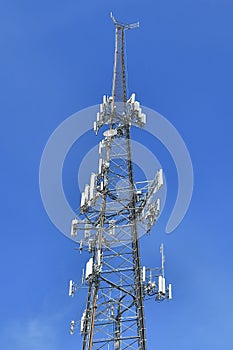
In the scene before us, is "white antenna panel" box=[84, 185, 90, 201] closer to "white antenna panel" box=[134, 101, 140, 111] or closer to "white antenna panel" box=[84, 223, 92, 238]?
"white antenna panel" box=[84, 223, 92, 238]

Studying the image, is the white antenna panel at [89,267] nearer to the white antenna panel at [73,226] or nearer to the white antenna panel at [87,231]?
the white antenna panel at [87,231]

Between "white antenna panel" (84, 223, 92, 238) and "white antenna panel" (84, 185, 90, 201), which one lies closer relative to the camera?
"white antenna panel" (84, 223, 92, 238)

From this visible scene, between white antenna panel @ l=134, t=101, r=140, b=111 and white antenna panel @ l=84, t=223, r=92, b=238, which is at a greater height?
white antenna panel @ l=134, t=101, r=140, b=111

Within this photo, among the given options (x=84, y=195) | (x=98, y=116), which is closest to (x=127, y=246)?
(x=84, y=195)

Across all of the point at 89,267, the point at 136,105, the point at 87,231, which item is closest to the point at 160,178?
the point at 87,231

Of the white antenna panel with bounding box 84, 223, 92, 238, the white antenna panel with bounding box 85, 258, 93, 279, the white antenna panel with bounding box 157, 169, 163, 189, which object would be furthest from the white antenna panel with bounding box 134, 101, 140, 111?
the white antenna panel with bounding box 85, 258, 93, 279

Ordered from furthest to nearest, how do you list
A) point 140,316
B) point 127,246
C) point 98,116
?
1. point 98,116
2. point 127,246
3. point 140,316

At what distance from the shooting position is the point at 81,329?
70.5ft

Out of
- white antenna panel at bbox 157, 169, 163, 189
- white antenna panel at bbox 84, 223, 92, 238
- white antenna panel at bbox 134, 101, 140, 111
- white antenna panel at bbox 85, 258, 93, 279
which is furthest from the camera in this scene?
white antenna panel at bbox 134, 101, 140, 111

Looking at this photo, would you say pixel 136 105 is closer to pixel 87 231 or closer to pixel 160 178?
pixel 160 178

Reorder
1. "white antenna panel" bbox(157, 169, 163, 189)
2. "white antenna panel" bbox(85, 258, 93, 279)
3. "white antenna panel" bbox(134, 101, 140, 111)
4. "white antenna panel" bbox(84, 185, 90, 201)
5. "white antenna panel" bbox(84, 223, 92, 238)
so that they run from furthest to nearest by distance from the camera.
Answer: "white antenna panel" bbox(134, 101, 140, 111), "white antenna panel" bbox(84, 185, 90, 201), "white antenna panel" bbox(84, 223, 92, 238), "white antenna panel" bbox(157, 169, 163, 189), "white antenna panel" bbox(85, 258, 93, 279)

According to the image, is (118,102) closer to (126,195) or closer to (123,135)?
(123,135)

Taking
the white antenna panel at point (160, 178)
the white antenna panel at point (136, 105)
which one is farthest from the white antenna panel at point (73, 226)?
the white antenna panel at point (136, 105)

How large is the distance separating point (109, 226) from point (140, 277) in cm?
264
